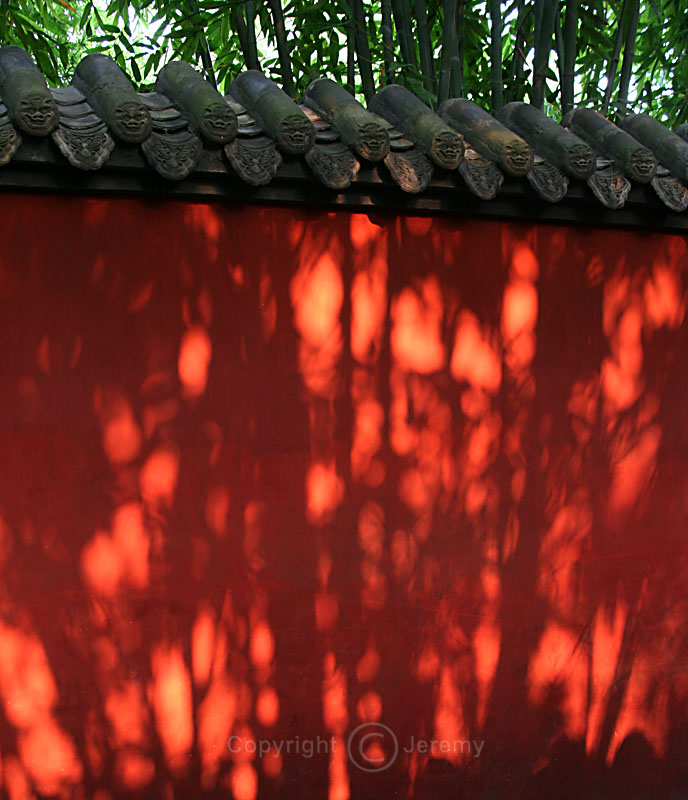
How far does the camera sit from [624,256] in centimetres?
341

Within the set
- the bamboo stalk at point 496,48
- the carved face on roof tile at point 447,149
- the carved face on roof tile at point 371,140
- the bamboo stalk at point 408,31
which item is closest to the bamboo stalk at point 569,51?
the bamboo stalk at point 496,48

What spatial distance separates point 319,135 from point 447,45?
112cm

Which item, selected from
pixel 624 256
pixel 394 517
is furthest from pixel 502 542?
pixel 624 256

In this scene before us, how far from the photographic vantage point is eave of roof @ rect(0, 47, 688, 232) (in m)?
2.53

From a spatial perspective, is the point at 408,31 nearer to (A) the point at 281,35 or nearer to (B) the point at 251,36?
(A) the point at 281,35

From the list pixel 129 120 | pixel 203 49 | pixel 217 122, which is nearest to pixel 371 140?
pixel 217 122

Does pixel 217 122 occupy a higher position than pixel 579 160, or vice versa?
pixel 217 122

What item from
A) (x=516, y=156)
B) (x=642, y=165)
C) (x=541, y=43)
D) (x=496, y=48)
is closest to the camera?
(x=516, y=156)

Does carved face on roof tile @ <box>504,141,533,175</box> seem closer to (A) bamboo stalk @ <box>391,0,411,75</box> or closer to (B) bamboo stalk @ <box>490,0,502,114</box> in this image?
(B) bamboo stalk @ <box>490,0,502,114</box>

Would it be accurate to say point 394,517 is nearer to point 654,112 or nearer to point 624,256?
point 624,256

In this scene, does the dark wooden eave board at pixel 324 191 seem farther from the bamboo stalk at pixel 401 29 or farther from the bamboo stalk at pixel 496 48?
the bamboo stalk at pixel 401 29

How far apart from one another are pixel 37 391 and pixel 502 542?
170 centimetres

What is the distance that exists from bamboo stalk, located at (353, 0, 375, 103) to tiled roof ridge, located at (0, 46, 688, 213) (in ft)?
2.94

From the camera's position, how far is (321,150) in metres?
2.77
